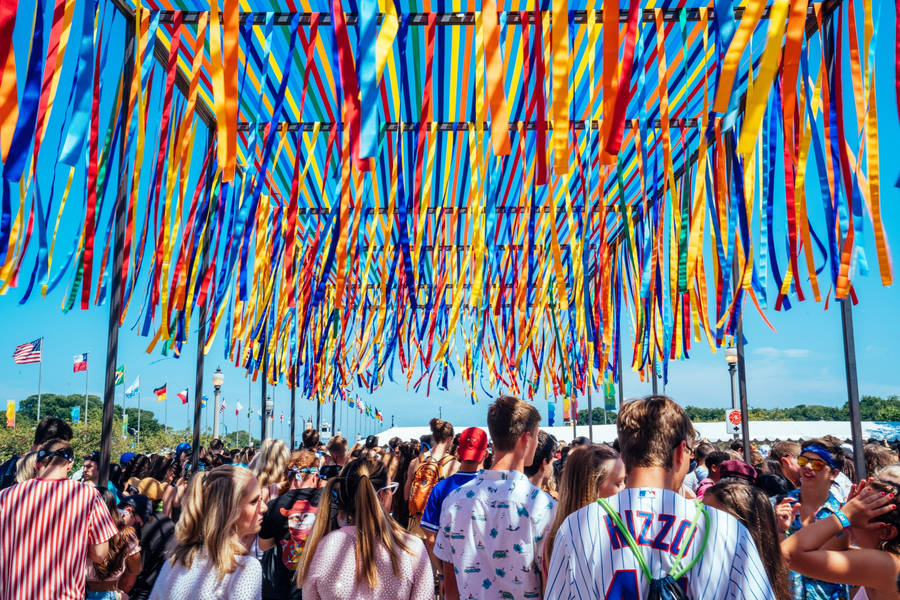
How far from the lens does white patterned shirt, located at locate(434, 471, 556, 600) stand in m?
2.61

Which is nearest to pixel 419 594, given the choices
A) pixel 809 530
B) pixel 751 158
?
pixel 809 530

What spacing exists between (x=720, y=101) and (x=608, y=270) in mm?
5169

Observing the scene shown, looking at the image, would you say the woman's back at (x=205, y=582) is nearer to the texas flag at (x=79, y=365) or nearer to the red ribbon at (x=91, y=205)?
the red ribbon at (x=91, y=205)

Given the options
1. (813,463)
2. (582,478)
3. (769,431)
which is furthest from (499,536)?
(769,431)

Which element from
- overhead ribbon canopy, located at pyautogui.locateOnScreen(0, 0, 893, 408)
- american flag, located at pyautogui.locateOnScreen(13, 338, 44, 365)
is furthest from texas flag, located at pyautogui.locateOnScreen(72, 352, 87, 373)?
overhead ribbon canopy, located at pyautogui.locateOnScreen(0, 0, 893, 408)

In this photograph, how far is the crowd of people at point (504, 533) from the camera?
162cm

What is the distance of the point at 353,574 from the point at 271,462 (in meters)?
2.21

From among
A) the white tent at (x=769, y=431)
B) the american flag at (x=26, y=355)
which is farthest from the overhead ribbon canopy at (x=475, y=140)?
the american flag at (x=26, y=355)

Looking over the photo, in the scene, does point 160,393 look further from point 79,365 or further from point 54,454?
point 54,454

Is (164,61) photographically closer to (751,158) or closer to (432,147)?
(432,147)

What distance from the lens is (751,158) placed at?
133 inches

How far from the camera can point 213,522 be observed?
8.19 feet

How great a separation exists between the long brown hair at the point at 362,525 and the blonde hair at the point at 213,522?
280 mm

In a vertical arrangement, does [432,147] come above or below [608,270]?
above
